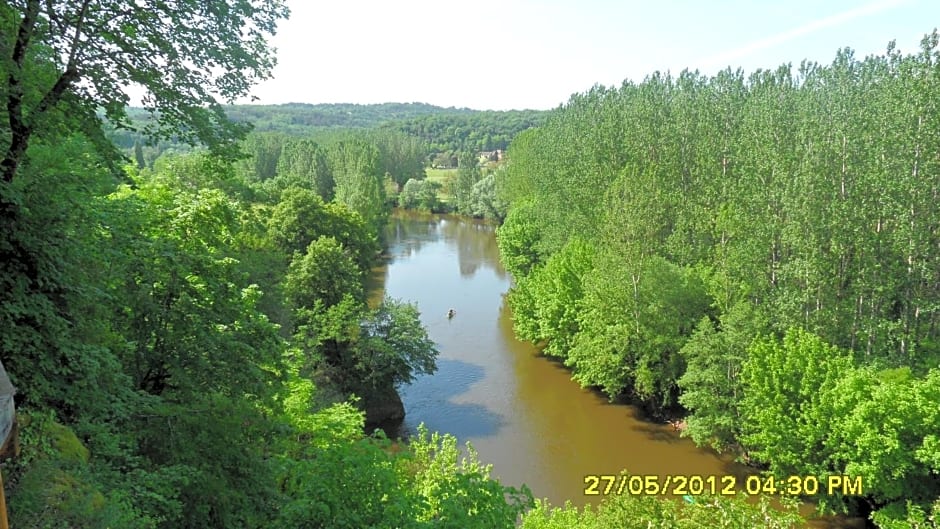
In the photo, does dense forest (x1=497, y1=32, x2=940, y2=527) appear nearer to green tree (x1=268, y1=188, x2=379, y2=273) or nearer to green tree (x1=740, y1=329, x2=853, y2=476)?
green tree (x1=740, y1=329, x2=853, y2=476)

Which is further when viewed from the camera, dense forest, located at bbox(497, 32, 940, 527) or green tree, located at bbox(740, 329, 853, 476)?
green tree, located at bbox(740, 329, 853, 476)

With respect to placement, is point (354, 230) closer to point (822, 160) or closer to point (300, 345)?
point (300, 345)

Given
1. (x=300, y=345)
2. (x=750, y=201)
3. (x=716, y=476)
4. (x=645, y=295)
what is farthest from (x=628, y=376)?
(x=300, y=345)

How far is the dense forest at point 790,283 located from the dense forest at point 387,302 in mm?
104

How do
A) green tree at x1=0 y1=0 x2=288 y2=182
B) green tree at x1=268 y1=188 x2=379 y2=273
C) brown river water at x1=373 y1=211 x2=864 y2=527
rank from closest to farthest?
green tree at x1=0 y1=0 x2=288 y2=182 → brown river water at x1=373 y1=211 x2=864 y2=527 → green tree at x1=268 y1=188 x2=379 y2=273

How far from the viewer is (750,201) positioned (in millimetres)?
21781

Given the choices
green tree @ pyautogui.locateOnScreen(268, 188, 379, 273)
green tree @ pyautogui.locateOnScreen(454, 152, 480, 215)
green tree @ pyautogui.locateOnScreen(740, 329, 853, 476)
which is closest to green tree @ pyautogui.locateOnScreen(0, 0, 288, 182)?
green tree @ pyautogui.locateOnScreen(740, 329, 853, 476)

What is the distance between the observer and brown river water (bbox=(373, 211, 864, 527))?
21266 millimetres

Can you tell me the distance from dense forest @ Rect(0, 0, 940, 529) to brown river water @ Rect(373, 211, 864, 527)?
1383mm

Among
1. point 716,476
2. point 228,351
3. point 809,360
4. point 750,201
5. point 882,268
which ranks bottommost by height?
point 716,476

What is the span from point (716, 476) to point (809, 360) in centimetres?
573
